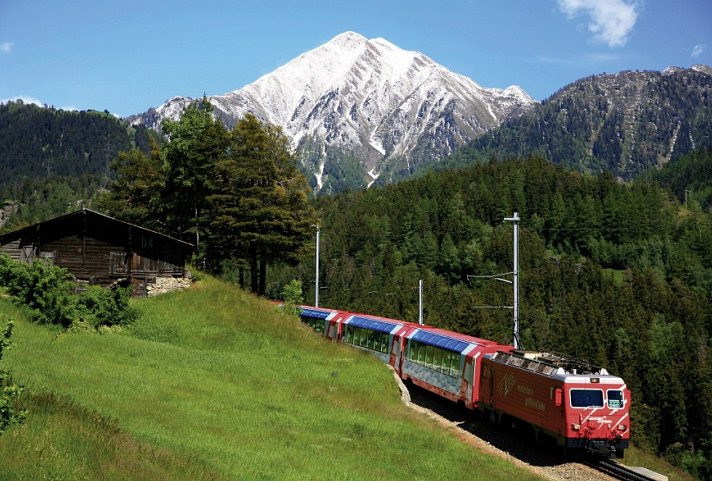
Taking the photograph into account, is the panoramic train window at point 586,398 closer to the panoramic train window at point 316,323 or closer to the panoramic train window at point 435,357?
the panoramic train window at point 435,357

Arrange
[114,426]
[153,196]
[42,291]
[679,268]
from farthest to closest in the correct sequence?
[679,268]
[153,196]
[42,291]
[114,426]

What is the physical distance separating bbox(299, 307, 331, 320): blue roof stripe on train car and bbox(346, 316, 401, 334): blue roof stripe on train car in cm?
465

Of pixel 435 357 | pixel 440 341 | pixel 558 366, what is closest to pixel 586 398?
pixel 558 366

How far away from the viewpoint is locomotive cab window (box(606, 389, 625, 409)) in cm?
2575

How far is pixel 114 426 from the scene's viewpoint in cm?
1662

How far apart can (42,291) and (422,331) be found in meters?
18.8

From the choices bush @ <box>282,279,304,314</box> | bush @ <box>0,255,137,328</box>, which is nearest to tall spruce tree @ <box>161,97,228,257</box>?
bush @ <box>282,279,304,314</box>

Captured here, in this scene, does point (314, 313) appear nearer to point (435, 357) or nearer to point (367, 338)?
point (367, 338)

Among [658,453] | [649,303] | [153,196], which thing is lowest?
[658,453]

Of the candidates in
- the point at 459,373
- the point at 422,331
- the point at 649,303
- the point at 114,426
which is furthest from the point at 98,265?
the point at 649,303

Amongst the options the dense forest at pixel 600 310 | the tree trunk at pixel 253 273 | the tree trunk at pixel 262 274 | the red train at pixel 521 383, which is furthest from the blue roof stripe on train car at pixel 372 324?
the dense forest at pixel 600 310

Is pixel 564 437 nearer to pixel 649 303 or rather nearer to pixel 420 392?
pixel 420 392

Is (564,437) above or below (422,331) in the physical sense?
below

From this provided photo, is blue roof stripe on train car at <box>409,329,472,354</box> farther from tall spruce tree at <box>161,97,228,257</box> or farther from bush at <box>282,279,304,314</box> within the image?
tall spruce tree at <box>161,97,228,257</box>
